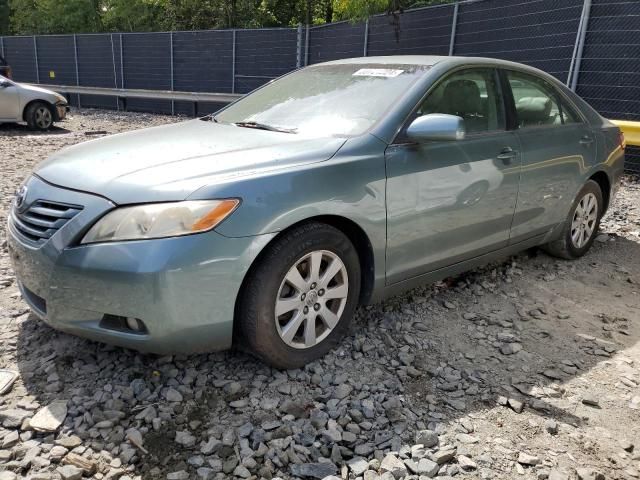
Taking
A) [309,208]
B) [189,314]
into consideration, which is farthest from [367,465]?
[309,208]

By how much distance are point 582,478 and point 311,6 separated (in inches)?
905

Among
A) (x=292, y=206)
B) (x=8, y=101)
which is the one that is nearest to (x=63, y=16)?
(x=8, y=101)

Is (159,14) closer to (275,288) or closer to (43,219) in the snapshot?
(43,219)

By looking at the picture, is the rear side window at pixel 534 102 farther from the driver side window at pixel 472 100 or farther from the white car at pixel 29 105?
the white car at pixel 29 105

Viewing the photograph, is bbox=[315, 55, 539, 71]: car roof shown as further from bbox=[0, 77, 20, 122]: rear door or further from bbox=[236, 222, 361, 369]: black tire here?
bbox=[0, 77, 20, 122]: rear door

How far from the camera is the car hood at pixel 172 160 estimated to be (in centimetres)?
251

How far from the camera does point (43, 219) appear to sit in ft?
8.70

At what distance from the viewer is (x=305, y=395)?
9.02ft

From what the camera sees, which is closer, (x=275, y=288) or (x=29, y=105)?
(x=275, y=288)

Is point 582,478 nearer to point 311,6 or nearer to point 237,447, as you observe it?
point 237,447

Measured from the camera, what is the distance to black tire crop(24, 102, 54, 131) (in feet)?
37.6

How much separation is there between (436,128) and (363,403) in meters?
1.49

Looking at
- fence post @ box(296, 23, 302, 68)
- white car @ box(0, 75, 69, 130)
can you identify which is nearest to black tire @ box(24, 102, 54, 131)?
white car @ box(0, 75, 69, 130)

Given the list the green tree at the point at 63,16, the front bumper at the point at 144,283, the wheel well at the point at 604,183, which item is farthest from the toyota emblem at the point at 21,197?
the green tree at the point at 63,16
